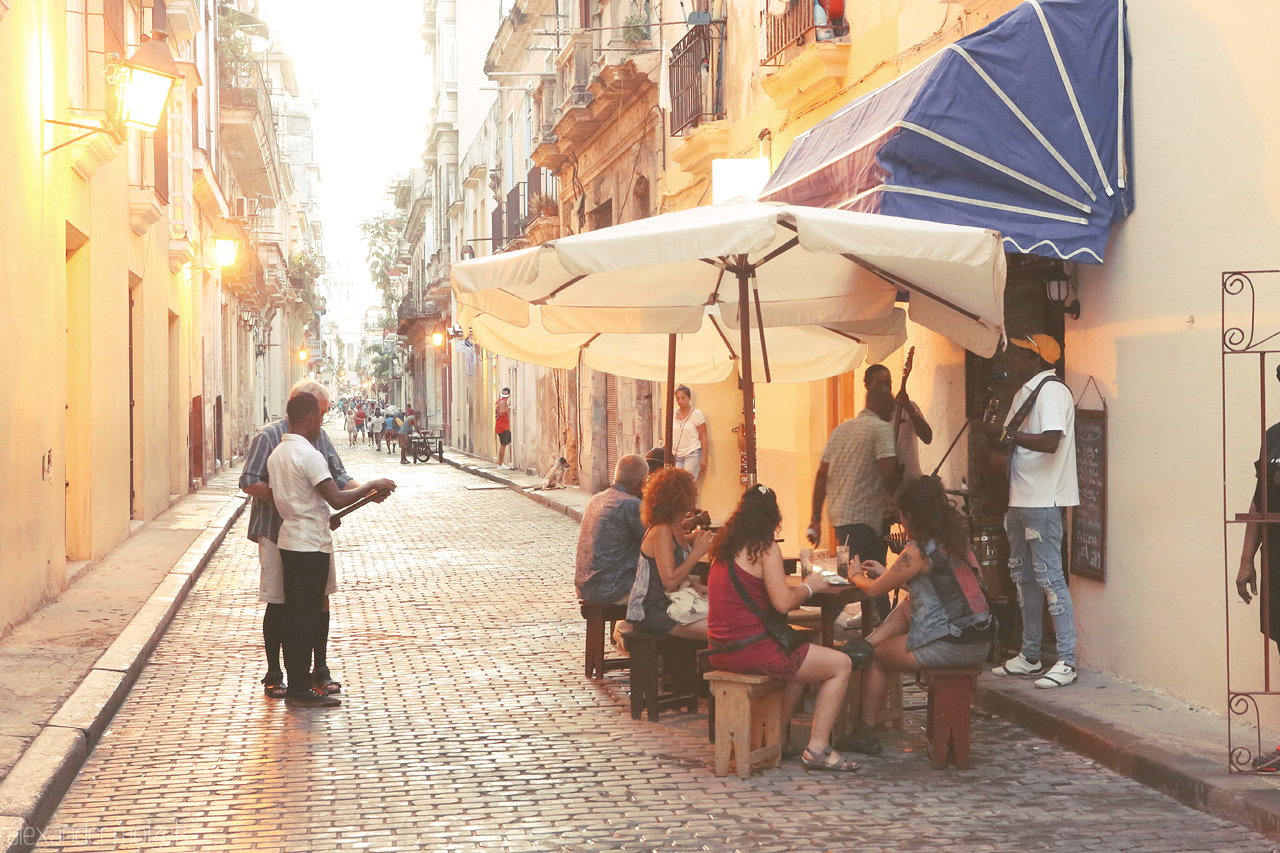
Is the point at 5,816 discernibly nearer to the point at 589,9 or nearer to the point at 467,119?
the point at 589,9

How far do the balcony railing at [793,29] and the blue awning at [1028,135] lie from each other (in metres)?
4.50

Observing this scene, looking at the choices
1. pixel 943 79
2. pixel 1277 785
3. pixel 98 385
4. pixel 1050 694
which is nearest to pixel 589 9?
pixel 98 385

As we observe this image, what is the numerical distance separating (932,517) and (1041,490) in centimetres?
142

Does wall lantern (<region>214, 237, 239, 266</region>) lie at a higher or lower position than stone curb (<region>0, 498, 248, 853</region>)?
higher

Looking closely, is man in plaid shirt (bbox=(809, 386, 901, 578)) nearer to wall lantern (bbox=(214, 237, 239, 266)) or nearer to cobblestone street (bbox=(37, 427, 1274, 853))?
cobblestone street (bbox=(37, 427, 1274, 853))

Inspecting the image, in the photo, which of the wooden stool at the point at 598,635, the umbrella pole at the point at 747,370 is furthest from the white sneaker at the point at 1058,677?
the wooden stool at the point at 598,635

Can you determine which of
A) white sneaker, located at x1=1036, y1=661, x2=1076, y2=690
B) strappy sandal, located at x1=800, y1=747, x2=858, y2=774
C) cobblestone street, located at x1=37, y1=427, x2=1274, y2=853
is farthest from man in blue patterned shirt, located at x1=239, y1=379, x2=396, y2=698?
white sneaker, located at x1=1036, y1=661, x2=1076, y2=690

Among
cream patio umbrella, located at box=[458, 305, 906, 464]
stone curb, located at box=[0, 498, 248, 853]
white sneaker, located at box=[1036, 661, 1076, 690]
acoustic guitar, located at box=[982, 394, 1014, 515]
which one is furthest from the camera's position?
cream patio umbrella, located at box=[458, 305, 906, 464]

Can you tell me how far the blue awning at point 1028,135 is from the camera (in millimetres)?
7344

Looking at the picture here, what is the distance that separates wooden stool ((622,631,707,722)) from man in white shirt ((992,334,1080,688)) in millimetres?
1844

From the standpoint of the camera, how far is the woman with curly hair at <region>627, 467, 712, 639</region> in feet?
23.1

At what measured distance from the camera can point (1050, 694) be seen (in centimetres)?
709

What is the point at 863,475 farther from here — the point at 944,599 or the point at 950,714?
the point at 950,714

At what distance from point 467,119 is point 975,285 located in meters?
41.6
